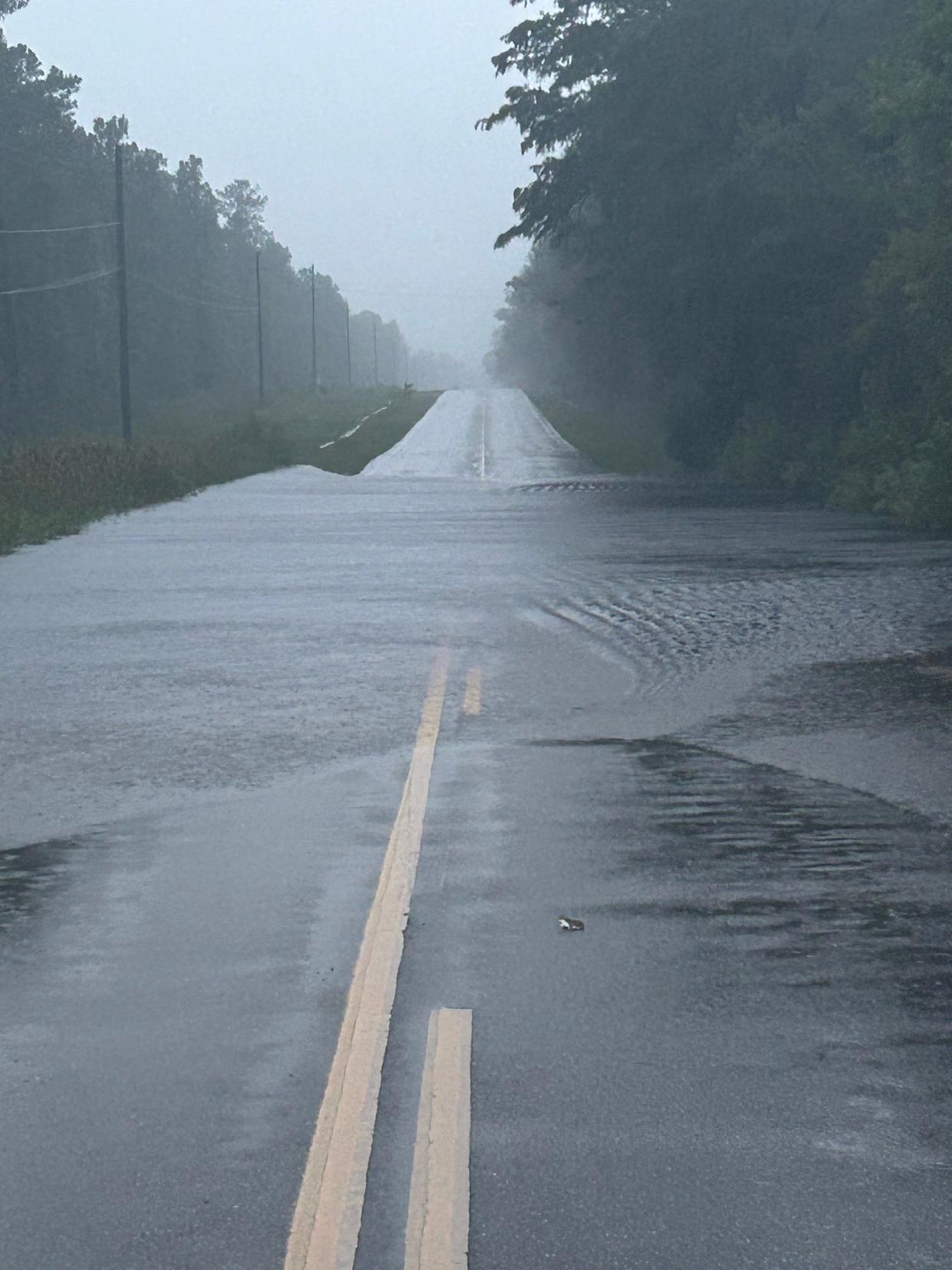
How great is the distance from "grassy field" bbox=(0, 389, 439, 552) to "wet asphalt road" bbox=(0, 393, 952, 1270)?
42.5 feet

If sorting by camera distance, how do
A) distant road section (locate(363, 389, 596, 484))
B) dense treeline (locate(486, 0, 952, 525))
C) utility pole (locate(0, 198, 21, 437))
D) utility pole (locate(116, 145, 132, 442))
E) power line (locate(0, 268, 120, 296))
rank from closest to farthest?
dense treeline (locate(486, 0, 952, 525)) → distant road section (locate(363, 389, 596, 484)) → utility pole (locate(116, 145, 132, 442)) → utility pole (locate(0, 198, 21, 437)) → power line (locate(0, 268, 120, 296))

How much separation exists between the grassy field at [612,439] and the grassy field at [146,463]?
7216 millimetres

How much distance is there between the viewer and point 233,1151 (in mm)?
4867

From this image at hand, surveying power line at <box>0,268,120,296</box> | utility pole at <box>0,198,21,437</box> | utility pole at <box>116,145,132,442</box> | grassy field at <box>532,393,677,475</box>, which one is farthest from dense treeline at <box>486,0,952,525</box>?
power line at <box>0,268,120,296</box>

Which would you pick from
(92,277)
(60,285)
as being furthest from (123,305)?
(60,285)

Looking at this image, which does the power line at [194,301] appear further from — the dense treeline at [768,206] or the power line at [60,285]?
the dense treeline at [768,206]

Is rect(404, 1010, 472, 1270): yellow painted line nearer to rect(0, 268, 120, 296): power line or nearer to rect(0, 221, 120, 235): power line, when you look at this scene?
rect(0, 221, 120, 235): power line

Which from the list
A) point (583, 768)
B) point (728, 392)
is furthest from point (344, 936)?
point (728, 392)

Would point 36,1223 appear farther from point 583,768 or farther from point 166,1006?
point 583,768

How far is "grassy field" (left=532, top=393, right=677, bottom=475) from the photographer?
2077 inches

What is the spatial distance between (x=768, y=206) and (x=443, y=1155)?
137ft

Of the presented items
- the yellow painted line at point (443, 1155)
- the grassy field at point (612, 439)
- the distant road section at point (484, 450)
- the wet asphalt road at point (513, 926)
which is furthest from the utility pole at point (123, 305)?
the yellow painted line at point (443, 1155)

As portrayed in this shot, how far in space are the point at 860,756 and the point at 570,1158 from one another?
19.9 ft

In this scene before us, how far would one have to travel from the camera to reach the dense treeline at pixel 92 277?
3509 inches
